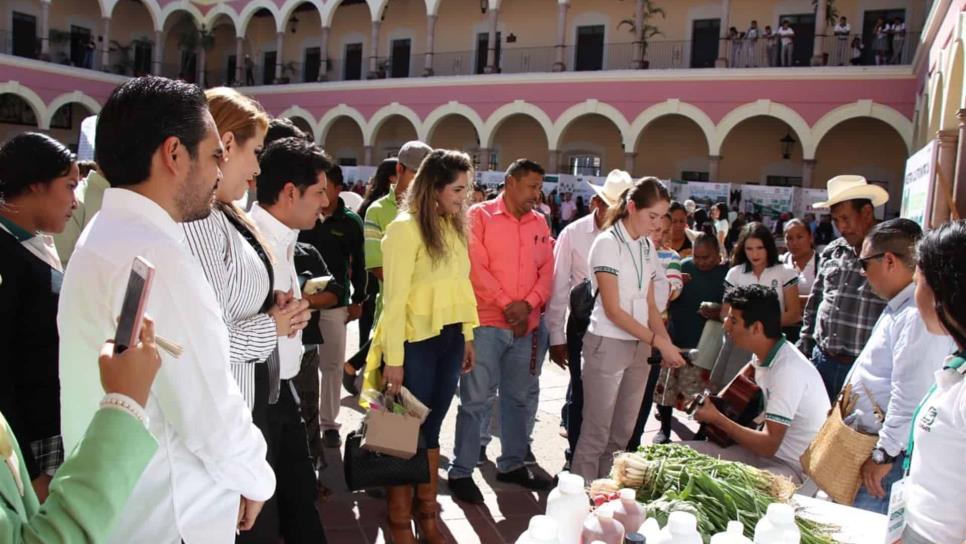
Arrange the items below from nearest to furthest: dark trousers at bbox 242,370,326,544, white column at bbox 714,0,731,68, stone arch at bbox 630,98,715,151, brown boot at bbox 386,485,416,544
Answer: dark trousers at bbox 242,370,326,544 < brown boot at bbox 386,485,416,544 < white column at bbox 714,0,731,68 < stone arch at bbox 630,98,715,151

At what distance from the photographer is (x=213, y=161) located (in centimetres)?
171

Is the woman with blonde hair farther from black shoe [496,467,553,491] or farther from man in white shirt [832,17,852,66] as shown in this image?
man in white shirt [832,17,852,66]

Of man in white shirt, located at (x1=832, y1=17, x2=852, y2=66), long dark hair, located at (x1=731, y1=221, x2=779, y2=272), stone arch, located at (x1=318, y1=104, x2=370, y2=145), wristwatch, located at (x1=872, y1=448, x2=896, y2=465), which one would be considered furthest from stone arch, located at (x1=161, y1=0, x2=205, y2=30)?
wristwatch, located at (x1=872, y1=448, x2=896, y2=465)

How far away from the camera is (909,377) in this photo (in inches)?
112

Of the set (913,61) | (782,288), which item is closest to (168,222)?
(782,288)

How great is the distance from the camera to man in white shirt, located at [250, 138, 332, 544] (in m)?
2.51

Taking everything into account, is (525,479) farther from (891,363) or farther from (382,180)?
(382,180)

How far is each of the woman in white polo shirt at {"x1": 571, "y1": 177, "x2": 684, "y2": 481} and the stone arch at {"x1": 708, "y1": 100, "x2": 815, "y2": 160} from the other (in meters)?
16.7

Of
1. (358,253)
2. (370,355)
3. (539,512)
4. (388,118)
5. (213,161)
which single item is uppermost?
(388,118)

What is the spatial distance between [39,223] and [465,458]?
246 centimetres

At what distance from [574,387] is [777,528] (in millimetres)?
2804

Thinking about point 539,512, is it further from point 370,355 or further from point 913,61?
point 913,61

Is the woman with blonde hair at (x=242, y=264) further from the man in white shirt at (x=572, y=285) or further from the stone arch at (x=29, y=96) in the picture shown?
the stone arch at (x=29, y=96)

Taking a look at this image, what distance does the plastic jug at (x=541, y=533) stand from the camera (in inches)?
63.6
